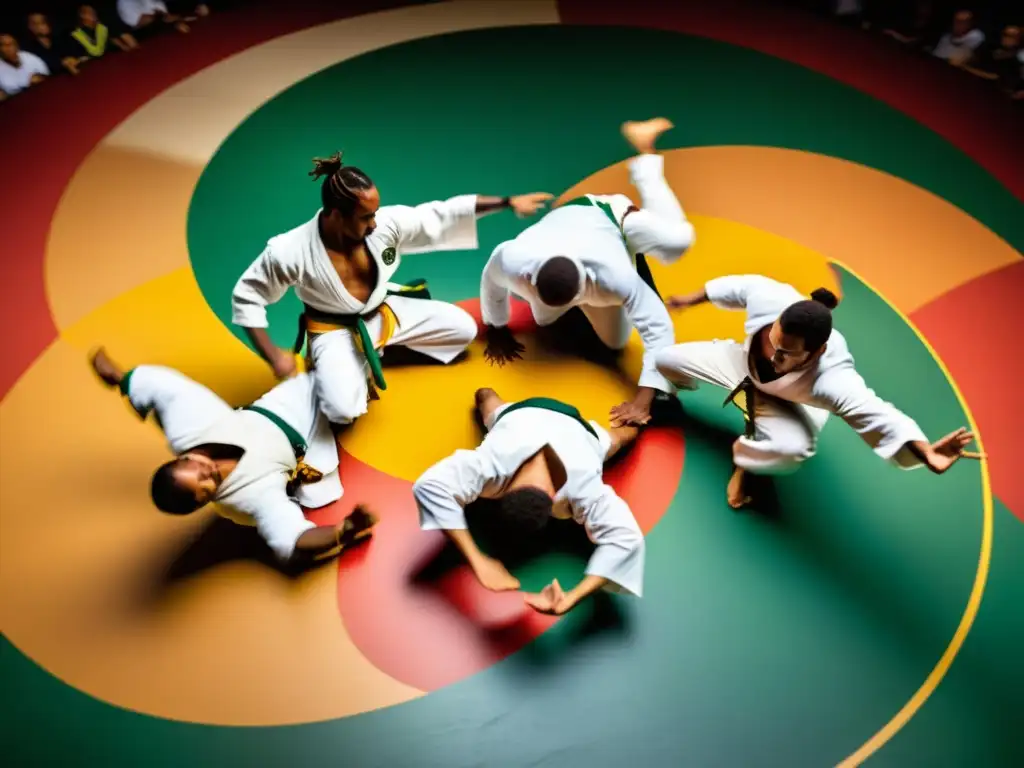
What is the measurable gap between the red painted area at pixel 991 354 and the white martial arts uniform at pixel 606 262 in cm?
174

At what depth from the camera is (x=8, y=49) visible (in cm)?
616

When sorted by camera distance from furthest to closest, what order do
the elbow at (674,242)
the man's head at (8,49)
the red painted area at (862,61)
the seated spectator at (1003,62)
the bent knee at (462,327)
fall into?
the seated spectator at (1003,62) < the man's head at (8,49) < the red painted area at (862,61) < the bent knee at (462,327) < the elbow at (674,242)

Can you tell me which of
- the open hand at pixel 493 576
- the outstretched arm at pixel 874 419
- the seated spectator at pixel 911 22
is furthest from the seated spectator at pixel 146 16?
the outstretched arm at pixel 874 419

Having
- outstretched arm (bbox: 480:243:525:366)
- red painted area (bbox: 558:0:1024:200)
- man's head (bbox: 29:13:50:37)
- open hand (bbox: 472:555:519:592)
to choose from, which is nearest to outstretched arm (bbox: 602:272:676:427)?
outstretched arm (bbox: 480:243:525:366)

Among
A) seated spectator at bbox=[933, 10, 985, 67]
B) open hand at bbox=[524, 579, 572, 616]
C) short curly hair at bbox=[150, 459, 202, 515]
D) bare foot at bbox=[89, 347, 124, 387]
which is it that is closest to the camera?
short curly hair at bbox=[150, 459, 202, 515]

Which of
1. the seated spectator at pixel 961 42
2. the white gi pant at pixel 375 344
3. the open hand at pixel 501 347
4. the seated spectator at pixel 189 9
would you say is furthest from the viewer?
the seated spectator at pixel 189 9

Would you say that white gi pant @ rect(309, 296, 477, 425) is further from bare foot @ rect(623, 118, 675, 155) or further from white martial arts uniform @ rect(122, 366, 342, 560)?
bare foot @ rect(623, 118, 675, 155)

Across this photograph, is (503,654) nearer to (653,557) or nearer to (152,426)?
(653,557)

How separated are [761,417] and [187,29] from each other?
6.00 m

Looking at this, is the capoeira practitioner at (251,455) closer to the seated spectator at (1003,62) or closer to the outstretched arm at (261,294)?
the outstretched arm at (261,294)

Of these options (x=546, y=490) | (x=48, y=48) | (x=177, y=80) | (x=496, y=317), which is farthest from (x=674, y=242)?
(x=48, y=48)

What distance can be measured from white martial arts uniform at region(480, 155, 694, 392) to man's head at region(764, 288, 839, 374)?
33.4 inches

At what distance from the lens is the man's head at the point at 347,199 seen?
12.1 ft

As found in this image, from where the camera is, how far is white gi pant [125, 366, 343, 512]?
3732 millimetres
